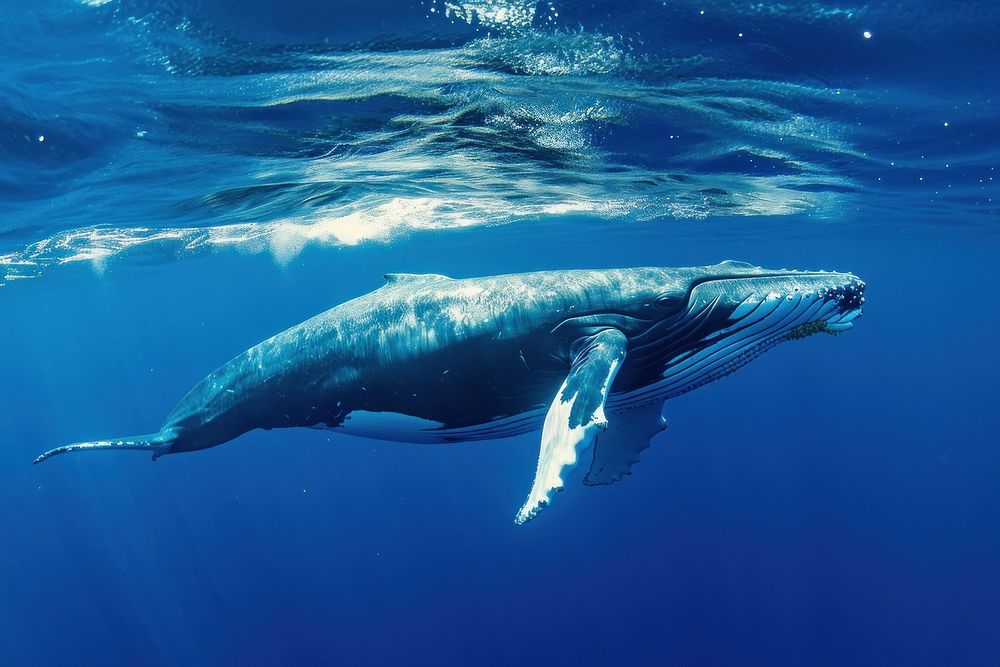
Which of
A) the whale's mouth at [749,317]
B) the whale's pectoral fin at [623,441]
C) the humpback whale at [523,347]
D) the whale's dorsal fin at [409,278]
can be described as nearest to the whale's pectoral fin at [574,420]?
the humpback whale at [523,347]

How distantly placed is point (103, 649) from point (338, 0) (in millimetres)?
27573

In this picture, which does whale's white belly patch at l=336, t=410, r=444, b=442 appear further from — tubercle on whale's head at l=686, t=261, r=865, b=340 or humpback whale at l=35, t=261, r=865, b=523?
tubercle on whale's head at l=686, t=261, r=865, b=340

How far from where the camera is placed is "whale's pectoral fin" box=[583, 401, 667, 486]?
698 cm

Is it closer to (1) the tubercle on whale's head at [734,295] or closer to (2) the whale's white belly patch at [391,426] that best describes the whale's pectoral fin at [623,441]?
(1) the tubercle on whale's head at [734,295]

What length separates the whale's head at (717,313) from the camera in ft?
17.8

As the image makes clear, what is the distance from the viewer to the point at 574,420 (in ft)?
14.4

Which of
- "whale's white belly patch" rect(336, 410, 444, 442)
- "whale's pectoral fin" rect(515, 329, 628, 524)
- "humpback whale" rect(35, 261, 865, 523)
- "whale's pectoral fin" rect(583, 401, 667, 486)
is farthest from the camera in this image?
"whale's pectoral fin" rect(583, 401, 667, 486)

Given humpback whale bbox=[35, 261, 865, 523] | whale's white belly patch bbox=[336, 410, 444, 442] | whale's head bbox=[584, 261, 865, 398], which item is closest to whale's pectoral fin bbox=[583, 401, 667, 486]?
humpback whale bbox=[35, 261, 865, 523]

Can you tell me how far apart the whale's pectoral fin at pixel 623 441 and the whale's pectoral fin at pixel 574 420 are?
2.01 metres

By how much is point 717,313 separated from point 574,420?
1977 mm

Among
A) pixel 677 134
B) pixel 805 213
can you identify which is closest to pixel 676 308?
pixel 677 134

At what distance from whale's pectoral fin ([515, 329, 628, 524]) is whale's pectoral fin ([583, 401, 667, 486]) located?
201cm

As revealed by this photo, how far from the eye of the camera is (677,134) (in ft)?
46.2

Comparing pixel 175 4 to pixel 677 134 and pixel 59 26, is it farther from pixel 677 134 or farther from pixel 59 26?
pixel 677 134
